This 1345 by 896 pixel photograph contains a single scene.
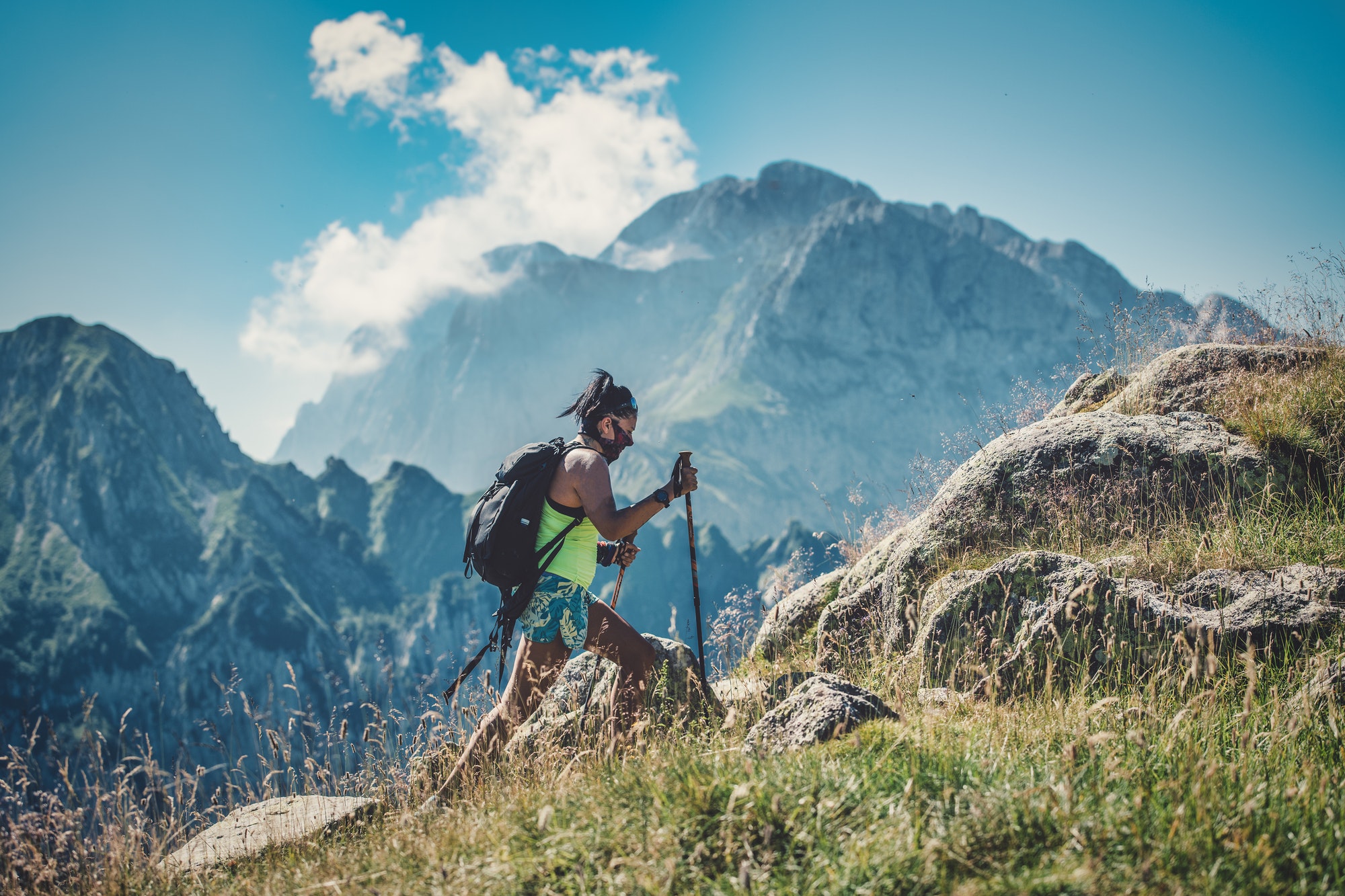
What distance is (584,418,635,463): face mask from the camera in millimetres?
5277

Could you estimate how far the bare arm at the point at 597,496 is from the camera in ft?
15.8

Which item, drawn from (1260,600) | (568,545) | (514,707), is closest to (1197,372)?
(1260,600)

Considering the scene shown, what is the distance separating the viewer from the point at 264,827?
5.29 m

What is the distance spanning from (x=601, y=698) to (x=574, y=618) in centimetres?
124

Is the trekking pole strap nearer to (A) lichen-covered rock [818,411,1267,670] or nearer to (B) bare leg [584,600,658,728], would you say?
(B) bare leg [584,600,658,728]

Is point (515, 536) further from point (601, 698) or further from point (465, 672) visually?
point (601, 698)

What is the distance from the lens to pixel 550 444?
526 cm

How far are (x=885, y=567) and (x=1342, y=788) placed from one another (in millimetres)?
4274

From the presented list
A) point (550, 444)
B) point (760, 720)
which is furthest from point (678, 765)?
point (550, 444)

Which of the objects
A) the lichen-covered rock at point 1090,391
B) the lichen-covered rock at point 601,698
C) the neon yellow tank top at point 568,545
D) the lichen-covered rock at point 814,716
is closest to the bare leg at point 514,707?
the lichen-covered rock at point 601,698

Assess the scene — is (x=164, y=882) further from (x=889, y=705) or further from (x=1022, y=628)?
(x=1022, y=628)

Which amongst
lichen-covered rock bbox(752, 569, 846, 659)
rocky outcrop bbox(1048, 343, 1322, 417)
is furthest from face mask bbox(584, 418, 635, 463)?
rocky outcrop bbox(1048, 343, 1322, 417)

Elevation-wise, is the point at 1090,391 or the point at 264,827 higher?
the point at 1090,391

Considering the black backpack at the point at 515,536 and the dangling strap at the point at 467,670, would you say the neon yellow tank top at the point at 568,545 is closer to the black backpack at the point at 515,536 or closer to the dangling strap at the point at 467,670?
the black backpack at the point at 515,536
